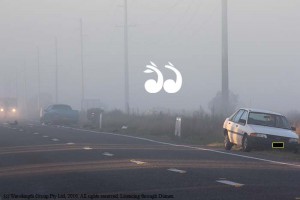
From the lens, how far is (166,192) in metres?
15.7

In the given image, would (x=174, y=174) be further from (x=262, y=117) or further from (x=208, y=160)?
(x=262, y=117)

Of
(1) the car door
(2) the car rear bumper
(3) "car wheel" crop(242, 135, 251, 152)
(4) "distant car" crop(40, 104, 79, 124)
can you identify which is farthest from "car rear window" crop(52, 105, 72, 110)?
(2) the car rear bumper

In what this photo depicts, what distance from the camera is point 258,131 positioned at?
28.1 meters

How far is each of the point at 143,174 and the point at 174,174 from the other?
732 mm

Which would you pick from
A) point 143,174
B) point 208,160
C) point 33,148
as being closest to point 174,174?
point 143,174

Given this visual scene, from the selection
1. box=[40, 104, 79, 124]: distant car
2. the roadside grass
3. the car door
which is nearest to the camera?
the car door

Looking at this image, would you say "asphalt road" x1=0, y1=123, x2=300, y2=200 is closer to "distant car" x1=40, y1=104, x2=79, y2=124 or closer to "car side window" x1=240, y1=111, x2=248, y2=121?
"car side window" x1=240, y1=111, x2=248, y2=121

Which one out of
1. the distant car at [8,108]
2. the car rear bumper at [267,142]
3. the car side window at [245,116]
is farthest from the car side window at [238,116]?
the distant car at [8,108]

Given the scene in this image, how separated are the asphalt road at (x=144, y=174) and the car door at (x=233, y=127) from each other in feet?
5.13

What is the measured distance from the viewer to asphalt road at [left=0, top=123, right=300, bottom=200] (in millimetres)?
15641

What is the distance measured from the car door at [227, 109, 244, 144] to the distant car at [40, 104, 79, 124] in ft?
113

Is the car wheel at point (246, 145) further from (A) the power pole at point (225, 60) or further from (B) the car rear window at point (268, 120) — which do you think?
(A) the power pole at point (225, 60)

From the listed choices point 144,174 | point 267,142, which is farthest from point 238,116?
point 144,174

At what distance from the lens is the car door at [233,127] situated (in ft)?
97.5
